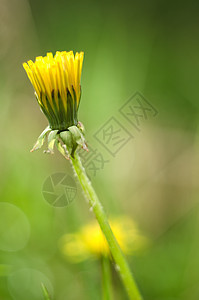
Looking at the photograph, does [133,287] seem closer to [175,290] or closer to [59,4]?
[175,290]

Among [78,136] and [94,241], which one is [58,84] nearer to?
[78,136]

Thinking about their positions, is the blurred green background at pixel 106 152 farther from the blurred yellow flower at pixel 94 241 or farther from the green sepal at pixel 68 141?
the green sepal at pixel 68 141

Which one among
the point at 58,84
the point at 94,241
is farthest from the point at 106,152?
the point at 58,84

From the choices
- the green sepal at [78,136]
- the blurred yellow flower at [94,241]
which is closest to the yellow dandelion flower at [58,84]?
the green sepal at [78,136]

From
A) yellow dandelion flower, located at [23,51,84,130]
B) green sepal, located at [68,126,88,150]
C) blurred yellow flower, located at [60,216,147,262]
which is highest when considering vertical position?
yellow dandelion flower, located at [23,51,84,130]

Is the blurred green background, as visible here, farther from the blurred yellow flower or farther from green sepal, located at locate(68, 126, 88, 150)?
green sepal, located at locate(68, 126, 88, 150)

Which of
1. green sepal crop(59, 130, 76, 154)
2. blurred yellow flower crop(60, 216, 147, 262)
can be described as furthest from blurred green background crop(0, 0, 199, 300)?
green sepal crop(59, 130, 76, 154)

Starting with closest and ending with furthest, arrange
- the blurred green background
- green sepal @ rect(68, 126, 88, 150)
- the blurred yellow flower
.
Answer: green sepal @ rect(68, 126, 88, 150), the blurred yellow flower, the blurred green background
